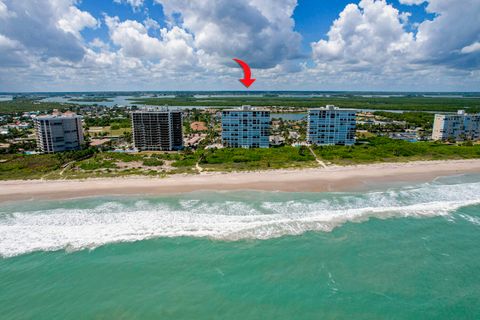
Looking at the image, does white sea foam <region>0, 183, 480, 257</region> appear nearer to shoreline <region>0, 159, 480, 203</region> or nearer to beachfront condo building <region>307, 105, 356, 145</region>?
shoreline <region>0, 159, 480, 203</region>

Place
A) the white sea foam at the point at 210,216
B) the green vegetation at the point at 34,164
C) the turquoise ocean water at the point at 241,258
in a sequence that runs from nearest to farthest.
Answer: the turquoise ocean water at the point at 241,258 → the white sea foam at the point at 210,216 → the green vegetation at the point at 34,164

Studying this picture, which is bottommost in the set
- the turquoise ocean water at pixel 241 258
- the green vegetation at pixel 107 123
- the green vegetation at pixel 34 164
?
the turquoise ocean water at pixel 241 258

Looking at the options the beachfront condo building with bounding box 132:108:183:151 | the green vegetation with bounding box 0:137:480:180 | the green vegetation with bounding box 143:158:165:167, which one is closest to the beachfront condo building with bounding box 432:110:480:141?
the green vegetation with bounding box 0:137:480:180

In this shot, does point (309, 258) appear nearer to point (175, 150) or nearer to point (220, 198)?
point (220, 198)

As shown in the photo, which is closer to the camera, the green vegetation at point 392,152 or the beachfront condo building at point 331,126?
the green vegetation at point 392,152

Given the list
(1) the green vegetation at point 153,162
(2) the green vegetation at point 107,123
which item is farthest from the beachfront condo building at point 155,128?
(2) the green vegetation at point 107,123

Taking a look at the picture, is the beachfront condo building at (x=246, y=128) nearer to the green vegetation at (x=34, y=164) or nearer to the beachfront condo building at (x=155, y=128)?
the beachfront condo building at (x=155, y=128)

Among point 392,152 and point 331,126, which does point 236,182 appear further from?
point 392,152

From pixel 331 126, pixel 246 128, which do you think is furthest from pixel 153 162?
pixel 331 126
